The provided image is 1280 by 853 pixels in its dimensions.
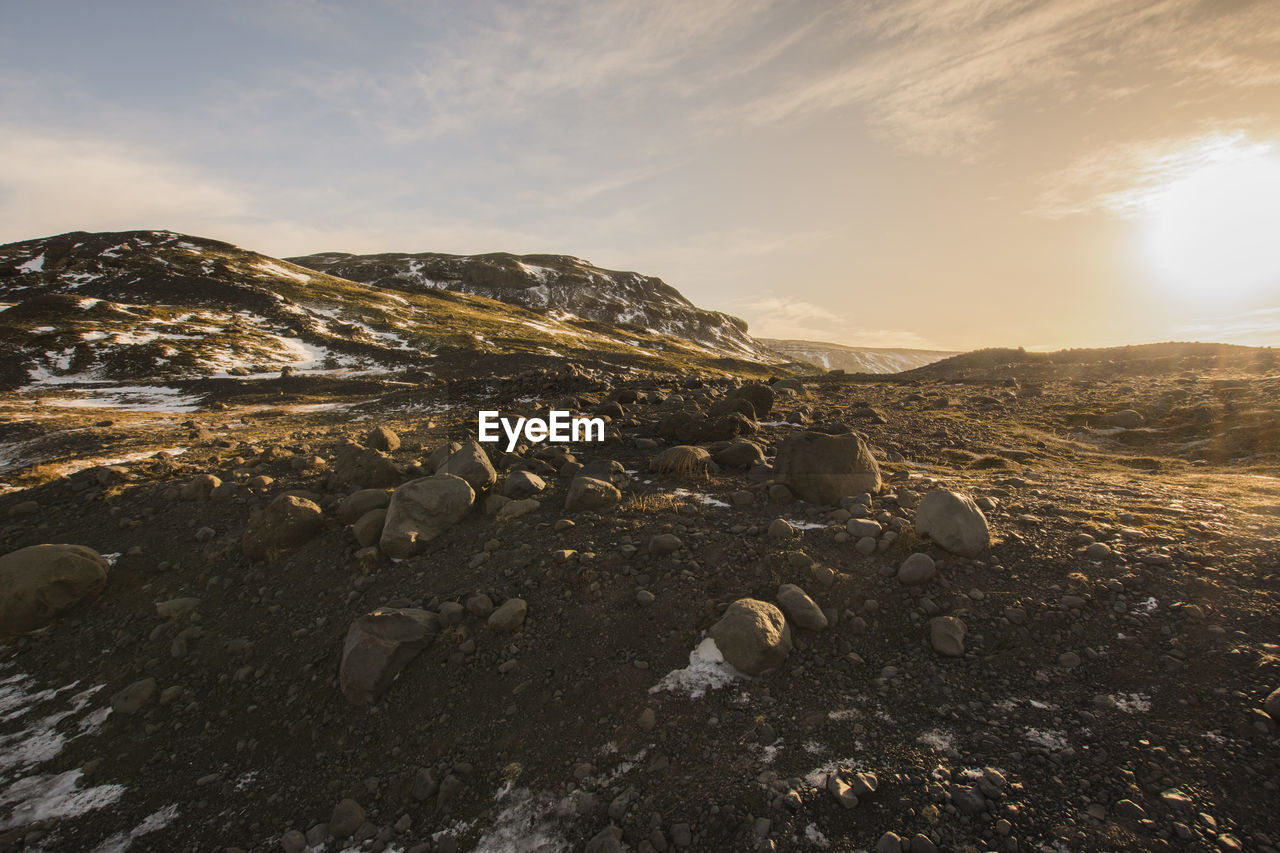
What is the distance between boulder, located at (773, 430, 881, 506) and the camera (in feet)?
30.7

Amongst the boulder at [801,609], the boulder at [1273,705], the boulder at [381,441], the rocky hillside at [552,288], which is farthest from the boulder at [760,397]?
the rocky hillside at [552,288]

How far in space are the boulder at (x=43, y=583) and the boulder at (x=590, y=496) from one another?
26.2ft

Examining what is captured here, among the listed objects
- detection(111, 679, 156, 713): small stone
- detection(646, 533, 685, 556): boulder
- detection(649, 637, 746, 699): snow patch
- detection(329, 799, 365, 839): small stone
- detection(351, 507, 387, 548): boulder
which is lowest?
detection(111, 679, 156, 713): small stone

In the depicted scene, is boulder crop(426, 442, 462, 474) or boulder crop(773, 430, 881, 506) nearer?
boulder crop(773, 430, 881, 506)

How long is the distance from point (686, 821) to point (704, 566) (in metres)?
3.44

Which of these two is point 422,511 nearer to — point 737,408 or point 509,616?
point 509,616

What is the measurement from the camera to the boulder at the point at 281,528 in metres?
8.74

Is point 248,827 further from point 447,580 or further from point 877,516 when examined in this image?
point 877,516

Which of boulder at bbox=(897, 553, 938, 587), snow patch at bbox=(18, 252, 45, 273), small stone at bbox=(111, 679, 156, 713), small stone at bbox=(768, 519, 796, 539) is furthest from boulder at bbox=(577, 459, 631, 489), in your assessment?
snow patch at bbox=(18, 252, 45, 273)

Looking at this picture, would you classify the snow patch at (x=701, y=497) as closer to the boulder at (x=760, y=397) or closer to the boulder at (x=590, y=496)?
the boulder at (x=590, y=496)

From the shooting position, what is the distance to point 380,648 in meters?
6.23

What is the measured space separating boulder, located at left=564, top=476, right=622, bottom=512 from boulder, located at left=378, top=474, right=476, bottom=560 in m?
1.92

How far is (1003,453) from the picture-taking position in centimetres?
1466

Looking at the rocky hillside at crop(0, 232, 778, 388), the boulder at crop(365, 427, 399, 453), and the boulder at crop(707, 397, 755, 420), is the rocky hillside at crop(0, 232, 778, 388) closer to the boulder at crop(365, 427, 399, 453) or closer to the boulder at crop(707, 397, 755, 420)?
the boulder at crop(707, 397, 755, 420)
